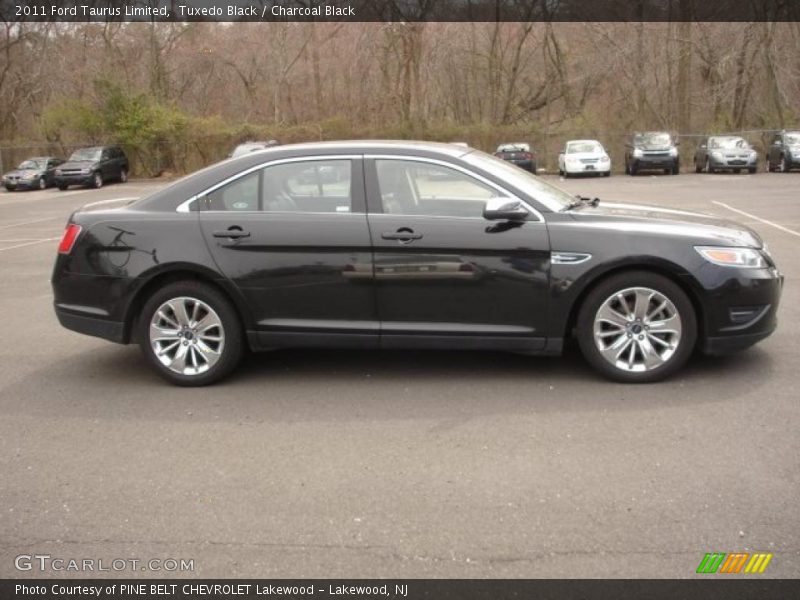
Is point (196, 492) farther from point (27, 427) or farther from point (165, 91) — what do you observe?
point (165, 91)

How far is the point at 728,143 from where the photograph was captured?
30.2m

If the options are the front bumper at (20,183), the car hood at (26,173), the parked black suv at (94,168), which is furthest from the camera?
the car hood at (26,173)

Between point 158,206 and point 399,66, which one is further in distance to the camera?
point 399,66

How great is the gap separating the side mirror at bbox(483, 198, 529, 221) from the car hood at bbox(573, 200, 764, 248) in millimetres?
417

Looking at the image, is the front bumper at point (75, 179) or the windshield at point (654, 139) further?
the windshield at point (654, 139)

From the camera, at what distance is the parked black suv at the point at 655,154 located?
30703 mm

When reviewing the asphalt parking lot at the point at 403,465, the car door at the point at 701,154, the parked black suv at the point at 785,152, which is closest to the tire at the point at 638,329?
the asphalt parking lot at the point at 403,465

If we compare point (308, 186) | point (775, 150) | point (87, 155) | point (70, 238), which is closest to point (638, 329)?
point (308, 186)

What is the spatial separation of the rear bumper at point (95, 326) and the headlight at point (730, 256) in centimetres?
394

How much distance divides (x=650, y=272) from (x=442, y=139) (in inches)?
1382

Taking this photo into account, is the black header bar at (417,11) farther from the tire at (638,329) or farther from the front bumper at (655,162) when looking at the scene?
the tire at (638,329)

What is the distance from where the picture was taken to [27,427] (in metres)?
4.75
